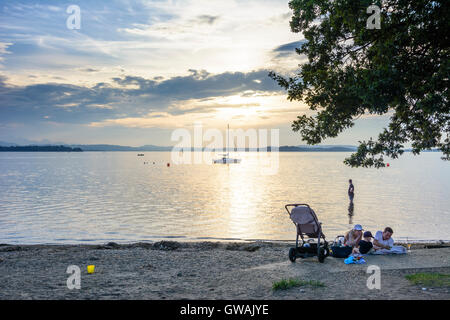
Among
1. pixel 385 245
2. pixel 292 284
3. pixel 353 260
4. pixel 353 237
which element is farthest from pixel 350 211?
pixel 292 284

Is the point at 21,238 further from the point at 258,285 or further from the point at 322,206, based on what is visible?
the point at 322,206

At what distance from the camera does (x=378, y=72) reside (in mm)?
8273

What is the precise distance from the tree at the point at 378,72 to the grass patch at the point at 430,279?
144 inches

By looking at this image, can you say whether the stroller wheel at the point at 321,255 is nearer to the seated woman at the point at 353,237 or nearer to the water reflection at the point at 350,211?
the seated woman at the point at 353,237

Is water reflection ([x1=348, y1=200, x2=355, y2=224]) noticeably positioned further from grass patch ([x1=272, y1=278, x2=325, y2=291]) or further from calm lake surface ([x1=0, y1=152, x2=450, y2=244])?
grass patch ([x1=272, y1=278, x2=325, y2=291])

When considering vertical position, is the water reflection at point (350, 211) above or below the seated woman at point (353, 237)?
below

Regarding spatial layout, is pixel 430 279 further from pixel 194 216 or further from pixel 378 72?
pixel 194 216

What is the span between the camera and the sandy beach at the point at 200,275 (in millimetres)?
7977

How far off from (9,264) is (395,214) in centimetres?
2532

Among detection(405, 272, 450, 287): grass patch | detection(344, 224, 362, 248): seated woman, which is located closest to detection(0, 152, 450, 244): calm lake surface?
detection(344, 224, 362, 248): seated woman

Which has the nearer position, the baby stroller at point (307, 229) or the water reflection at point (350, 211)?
the baby stroller at point (307, 229)

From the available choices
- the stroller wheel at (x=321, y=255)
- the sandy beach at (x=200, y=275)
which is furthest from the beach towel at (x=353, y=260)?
the stroller wheel at (x=321, y=255)

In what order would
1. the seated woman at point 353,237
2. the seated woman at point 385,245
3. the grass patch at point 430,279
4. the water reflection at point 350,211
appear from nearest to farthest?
1. the grass patch at point 430,279
2. the seated woman at point 385,245
3. the seated woman at point 353,237
4. the water reflection at point 350,211
